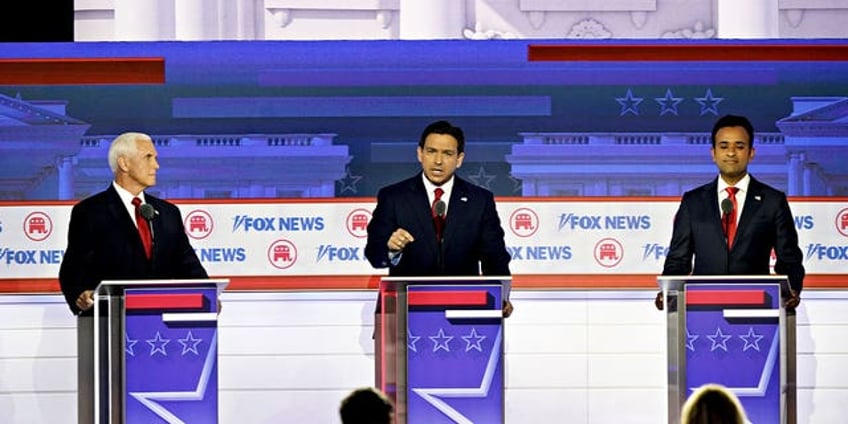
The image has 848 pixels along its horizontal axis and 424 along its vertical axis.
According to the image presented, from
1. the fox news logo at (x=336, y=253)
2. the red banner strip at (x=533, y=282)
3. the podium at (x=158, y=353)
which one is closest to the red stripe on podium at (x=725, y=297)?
the red banner strip at (x=533, y=282)

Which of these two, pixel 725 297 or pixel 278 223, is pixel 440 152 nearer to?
pixel 278 223

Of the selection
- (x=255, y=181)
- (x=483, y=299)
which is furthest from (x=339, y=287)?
(x=483, y=299)

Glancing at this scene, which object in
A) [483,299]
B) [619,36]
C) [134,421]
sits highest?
[619,36]

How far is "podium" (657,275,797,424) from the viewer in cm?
570

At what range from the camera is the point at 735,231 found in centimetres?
644

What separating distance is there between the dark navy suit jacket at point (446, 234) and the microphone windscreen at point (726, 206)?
3.32 ft

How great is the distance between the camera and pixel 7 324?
7320 millimetres

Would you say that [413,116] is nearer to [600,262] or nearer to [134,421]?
[600,262]

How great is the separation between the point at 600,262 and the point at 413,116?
1.23 metres

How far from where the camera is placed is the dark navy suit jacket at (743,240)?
6395 millimetres

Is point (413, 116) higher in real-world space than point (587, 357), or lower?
higher

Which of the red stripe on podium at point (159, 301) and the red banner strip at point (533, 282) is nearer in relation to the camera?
the red stripe on podium at point (159, 301)

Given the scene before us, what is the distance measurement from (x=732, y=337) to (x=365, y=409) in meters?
2.60

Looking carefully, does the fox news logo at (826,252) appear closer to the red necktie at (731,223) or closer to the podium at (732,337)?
the red necktie at (731,223)
